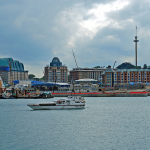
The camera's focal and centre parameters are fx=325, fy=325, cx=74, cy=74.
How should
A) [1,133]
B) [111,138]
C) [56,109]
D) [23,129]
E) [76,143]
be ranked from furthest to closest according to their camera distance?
1. [56,109]
2. [23,129]
3. [1,133]
4. [111,138]
5. [76,143]

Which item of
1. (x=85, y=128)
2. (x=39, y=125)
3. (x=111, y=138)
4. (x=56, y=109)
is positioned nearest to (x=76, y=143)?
(x=111, y=138)

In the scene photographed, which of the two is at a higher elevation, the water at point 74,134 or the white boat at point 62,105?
the white boat at point 62,105

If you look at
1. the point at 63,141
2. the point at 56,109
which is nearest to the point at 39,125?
the point at 63,141

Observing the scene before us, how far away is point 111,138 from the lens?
44969mm

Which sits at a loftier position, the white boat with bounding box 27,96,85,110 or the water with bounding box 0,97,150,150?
the white boat with bounding box 27,96,85,110

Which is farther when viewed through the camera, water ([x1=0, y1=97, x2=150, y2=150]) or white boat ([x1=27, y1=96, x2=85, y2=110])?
white boat ([x1=27, y1=96, x2=85, y2=110])

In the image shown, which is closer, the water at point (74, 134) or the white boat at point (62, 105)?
Answer: the water at point (74, 134)

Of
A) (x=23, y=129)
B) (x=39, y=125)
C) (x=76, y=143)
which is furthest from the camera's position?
(x=39, y=125)

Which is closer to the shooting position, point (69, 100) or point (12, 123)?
point (12, 123)

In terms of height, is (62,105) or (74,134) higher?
(62,105)

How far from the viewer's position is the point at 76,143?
42125 mm

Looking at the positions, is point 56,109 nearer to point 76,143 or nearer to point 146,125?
point 146,125

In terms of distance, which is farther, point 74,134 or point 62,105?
point 62,105

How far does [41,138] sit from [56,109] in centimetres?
3566
